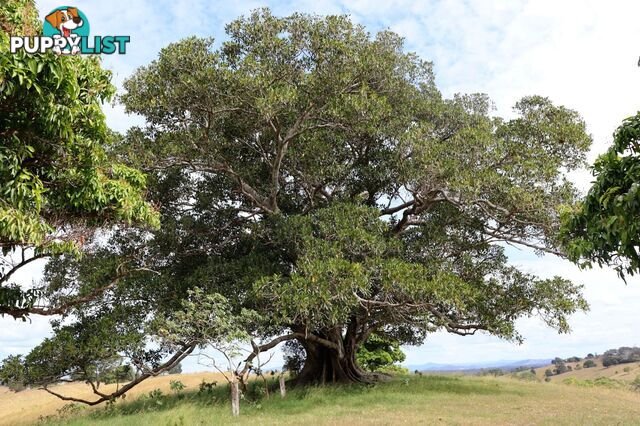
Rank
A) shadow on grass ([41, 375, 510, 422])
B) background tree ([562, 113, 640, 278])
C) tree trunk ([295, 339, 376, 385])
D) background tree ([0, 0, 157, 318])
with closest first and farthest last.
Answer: background tree ([562, 113, 640, 278]) → background tree ([0, 0, 157, 318]) → shadow on grass ([41, 375, 510, 422]) → tree trunk ([295, 339, 376, 385])

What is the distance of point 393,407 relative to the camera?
47.1 ft

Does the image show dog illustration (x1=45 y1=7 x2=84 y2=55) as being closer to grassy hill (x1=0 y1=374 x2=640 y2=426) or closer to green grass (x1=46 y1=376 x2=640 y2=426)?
grassy hill (x1=0 y1=374 x2=640 y2=426)

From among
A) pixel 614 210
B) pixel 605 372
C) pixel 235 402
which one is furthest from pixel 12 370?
pixel 605 372

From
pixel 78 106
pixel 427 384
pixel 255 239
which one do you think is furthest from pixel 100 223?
pixel 427 384

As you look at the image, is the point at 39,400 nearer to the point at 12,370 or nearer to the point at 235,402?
the point at 12,370

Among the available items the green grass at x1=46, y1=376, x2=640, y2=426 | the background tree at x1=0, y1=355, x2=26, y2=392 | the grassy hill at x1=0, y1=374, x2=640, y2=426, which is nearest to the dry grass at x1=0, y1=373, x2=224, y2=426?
the grassy hill at x1=0, y1=374, x2=640, y2=426

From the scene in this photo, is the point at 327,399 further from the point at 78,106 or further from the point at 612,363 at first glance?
the point at 612,363

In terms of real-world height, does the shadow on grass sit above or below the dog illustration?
below

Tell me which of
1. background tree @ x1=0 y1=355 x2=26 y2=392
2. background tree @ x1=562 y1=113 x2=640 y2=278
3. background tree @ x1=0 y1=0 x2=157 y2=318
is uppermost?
background tree @ x1=0 y1=0 x2=157 y2=318

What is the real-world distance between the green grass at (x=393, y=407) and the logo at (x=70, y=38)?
8.10 metres

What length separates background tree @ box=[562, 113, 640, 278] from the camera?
6.46m

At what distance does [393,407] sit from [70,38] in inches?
467

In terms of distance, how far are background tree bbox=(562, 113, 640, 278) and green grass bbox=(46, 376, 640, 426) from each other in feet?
18.5

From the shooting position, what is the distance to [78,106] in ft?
27.4
